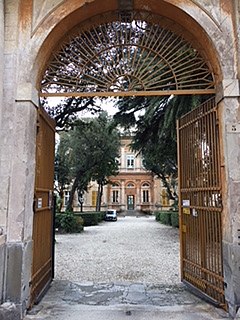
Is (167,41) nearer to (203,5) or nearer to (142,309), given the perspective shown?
(203,5)

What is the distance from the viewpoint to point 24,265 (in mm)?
3148

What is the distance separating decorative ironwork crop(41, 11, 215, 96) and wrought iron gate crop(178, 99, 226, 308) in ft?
2.27

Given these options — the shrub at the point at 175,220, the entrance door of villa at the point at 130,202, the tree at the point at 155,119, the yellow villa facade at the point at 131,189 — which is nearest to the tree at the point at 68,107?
the tree at the point at 155,119

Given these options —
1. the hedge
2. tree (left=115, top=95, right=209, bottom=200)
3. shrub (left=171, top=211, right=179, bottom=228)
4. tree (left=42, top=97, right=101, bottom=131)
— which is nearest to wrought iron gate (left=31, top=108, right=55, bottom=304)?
tree (left=115, top=95, right=209, bottom=200)

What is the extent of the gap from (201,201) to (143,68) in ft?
6.75

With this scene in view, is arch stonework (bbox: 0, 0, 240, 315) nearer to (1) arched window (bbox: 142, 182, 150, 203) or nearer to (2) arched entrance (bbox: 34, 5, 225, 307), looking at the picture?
(2) arched entrance (bbox: 34, 5, 225, 307)

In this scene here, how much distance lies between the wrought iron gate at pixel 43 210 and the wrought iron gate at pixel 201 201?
2.24m

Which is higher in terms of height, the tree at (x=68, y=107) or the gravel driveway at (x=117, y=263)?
the tree at (x=68, y=107)

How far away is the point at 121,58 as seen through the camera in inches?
153

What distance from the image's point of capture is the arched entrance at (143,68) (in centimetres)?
377

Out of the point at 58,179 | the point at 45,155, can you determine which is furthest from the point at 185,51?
the point at 58,179

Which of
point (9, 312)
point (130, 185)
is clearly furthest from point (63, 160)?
point (130, 185)

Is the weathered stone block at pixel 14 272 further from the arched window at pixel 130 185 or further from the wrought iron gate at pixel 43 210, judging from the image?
the arched window at pixel 130 185

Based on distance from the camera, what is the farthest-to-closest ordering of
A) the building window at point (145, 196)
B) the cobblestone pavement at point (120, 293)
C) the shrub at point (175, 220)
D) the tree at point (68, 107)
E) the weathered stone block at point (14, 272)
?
the building window at point (145, 196) < the shrub at point (175, 220) < the tree at point (68, 107) < the cobblestone pavement at point (120, 293) < the weathered stone block at point (14, 272)
